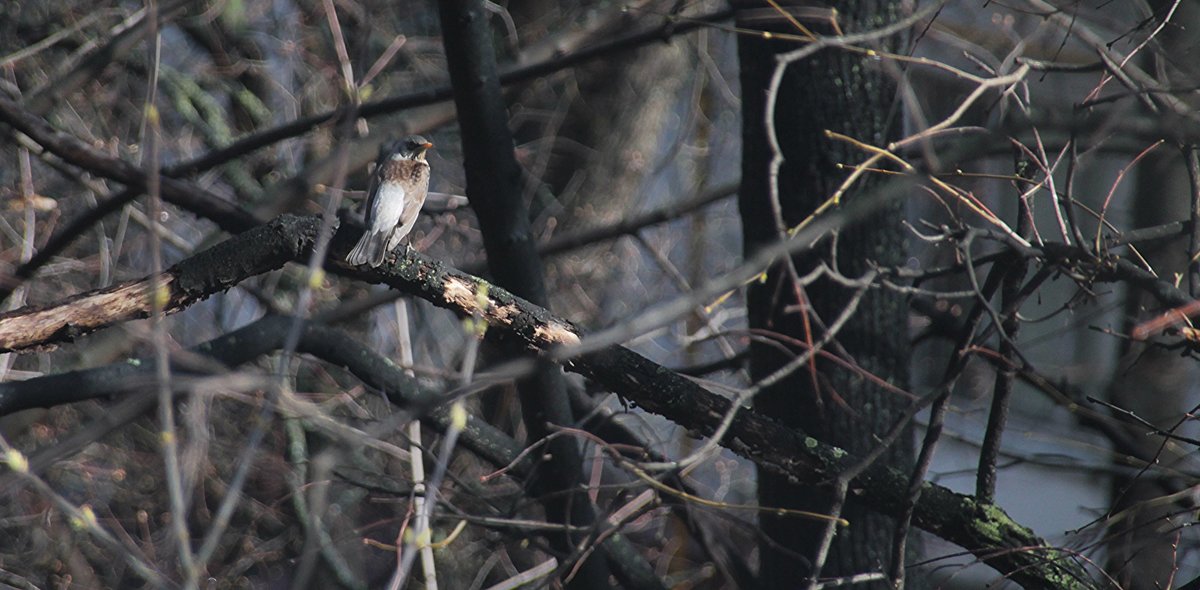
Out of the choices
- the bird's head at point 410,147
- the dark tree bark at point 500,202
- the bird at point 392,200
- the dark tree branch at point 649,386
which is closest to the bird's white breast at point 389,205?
the bird at point 392,200

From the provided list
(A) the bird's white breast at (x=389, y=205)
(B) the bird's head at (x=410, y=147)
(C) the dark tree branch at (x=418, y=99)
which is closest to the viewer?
(A) the bird's white breast at (x=389, y=205)

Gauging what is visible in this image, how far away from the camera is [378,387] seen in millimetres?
3344

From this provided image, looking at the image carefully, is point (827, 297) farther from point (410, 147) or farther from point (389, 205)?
point (410, 147)

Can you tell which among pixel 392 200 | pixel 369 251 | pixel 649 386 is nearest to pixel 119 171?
pixel 392 200

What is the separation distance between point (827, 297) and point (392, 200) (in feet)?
5.03

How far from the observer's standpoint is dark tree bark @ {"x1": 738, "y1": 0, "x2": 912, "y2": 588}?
340 centimetres

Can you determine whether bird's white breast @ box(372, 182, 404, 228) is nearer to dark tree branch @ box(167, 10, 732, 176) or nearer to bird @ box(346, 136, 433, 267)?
bird @ box(346, 136, 433, 267)

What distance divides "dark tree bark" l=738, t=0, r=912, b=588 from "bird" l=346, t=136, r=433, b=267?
3.89ft

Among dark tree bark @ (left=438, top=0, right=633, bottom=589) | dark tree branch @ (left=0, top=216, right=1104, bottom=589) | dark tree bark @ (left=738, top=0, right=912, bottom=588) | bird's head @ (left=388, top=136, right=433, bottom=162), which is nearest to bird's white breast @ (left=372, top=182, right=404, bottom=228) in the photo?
dark tree bark @ (left=438, top=0, right=633, bottom=589)

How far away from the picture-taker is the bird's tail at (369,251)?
9.25 feet

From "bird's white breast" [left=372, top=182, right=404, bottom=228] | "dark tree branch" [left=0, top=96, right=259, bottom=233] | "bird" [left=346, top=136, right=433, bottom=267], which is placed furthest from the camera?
"dark tree branch" [left=0, top=96, right=259, bottom=233]

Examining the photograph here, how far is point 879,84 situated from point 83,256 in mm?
4675

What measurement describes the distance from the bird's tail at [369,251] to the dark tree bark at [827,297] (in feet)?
4.27

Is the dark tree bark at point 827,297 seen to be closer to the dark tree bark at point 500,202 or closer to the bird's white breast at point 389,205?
the dark tree bark at point 500,202
